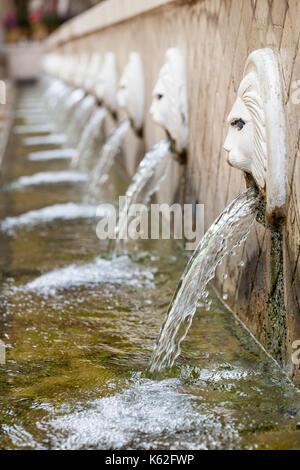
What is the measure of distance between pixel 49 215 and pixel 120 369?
211 cm

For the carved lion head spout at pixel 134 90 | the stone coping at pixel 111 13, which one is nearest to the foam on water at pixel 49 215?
the carved lion head spout at pixel 134 90

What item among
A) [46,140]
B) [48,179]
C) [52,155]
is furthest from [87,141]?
[46,140]

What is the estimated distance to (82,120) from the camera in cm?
714

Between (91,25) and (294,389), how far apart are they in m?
5.50

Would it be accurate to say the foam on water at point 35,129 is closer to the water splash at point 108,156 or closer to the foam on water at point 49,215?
the water splash at point 108,156

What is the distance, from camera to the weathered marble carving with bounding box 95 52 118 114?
5.23 meters

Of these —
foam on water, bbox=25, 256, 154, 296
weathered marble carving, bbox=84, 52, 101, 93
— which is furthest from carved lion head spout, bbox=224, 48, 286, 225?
weathered marble carving, bbox=84, 52, 101, 93

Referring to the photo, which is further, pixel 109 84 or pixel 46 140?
pixel 46 140

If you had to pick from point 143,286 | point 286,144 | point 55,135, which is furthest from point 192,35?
point 55,135

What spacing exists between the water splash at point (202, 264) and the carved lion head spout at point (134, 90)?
2.17 m

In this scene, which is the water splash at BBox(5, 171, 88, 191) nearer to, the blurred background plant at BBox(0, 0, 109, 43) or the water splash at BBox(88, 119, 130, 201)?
the water splash at BBox(88, 119, 130, 201)

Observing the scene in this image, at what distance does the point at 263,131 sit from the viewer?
1891 millimetres

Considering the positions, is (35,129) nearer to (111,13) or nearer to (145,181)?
(111,13)

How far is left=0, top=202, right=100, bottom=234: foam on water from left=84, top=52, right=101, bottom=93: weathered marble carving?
231cm
